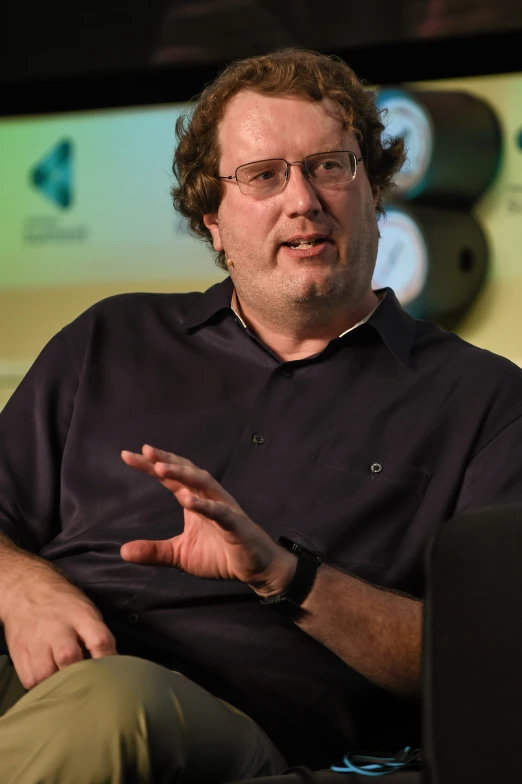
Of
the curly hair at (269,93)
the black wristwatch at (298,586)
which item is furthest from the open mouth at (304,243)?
the black wristwatch at (298,586)

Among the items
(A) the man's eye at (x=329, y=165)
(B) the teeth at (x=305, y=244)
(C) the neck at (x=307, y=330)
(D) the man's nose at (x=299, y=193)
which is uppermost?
(A) the man's eye at (x=329, y=165)

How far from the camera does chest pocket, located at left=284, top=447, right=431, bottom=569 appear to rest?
5.17ft

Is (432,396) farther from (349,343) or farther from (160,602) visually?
(160,602)

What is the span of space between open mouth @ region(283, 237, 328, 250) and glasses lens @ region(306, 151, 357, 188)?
0.10 meters

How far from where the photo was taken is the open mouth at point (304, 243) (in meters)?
1.78

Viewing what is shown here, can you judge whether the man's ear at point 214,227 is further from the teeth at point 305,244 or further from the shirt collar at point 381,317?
the teeth at point 305,244

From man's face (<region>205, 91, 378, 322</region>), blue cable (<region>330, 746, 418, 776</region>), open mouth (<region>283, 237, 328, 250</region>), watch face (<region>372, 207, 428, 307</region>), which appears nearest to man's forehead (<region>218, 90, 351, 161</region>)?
man's face (<region>205, 91, 378, 322</region>)

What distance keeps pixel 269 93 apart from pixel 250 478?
2.23 ft

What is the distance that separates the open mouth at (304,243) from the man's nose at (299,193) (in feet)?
0.15

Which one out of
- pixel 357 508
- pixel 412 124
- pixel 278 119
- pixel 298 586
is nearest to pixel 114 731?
pixel 298 586

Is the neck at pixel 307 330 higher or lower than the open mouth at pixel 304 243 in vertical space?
lower

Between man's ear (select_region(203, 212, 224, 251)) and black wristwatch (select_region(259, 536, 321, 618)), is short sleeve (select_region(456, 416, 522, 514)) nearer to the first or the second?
black wristwatch (select_region(259, 536, 321, 618))

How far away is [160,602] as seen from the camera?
62.2 inches

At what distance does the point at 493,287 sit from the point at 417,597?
1482 mm
